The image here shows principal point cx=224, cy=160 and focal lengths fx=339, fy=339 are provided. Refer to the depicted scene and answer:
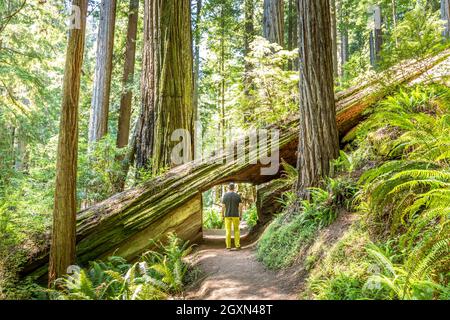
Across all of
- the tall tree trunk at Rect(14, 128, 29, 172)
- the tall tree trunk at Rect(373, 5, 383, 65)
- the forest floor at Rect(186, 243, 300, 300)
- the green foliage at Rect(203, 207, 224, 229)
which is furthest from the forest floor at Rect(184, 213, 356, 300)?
the tall tree trunk at Rect(373, 5, 383, 65)

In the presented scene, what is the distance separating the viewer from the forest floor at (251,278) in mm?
4789

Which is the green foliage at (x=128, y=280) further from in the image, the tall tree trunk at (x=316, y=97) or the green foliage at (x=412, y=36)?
the green foliage at (x=412, y=36)

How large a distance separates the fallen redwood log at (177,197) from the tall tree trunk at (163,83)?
1.04m

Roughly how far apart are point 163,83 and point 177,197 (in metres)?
3.00

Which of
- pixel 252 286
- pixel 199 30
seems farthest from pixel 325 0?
pixel 199 30

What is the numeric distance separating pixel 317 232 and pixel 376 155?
1.98m

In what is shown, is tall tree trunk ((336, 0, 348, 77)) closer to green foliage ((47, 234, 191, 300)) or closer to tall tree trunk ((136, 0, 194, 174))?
tall tree trunk ((136, 0, 194, 174))

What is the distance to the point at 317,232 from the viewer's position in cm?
552

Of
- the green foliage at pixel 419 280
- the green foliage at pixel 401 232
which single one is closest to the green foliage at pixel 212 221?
the green foliage at pixel 401 232

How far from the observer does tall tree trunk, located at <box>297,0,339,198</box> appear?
6.60 metres

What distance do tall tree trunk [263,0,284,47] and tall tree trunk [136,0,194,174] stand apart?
4.82m

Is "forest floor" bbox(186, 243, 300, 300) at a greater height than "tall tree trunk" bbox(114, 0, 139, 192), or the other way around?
"tall tree trunk" bbox(114, 0, 139, 192)

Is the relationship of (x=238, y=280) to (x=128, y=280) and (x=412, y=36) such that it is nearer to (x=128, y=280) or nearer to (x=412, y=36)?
(x=128, y=280)

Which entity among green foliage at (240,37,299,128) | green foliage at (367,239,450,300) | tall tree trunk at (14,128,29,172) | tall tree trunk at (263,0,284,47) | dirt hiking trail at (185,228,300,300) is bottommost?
dirt hiking trail at (185,228,300,300)
